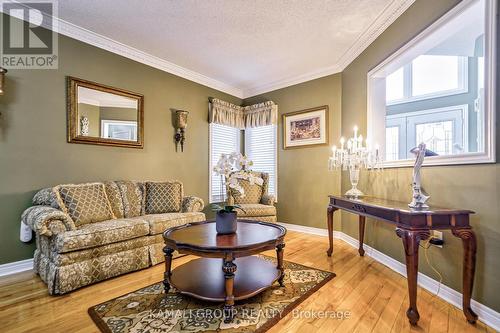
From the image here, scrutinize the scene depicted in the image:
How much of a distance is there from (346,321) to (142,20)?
3.54 metres

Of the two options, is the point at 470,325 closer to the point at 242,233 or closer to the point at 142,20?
the point at 242,233

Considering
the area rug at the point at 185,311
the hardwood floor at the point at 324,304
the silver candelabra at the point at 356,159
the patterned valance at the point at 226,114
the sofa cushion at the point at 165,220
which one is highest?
the patterned valance at the point at 226,114

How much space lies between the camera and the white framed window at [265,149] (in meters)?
4.64

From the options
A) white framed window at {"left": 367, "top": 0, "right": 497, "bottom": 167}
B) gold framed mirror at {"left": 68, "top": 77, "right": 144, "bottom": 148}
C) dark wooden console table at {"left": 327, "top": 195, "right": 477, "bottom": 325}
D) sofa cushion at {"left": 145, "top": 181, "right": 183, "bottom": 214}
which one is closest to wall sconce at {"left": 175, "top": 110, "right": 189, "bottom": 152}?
gold framed mirror at {"left": 68, "top": 77, "right": 144, "bottom": 148}

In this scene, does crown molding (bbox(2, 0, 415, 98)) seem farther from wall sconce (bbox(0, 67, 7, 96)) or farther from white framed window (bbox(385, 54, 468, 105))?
white framed window (bbox(385, 54, 468, 105))

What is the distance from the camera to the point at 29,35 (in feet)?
8.55

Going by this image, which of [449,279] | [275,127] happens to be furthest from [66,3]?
[449,279]

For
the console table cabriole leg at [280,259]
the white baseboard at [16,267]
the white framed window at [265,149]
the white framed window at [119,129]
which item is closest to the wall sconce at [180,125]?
the white framed window at [119,129]

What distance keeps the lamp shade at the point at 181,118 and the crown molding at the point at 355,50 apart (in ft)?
5.61

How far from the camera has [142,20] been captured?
2729mm

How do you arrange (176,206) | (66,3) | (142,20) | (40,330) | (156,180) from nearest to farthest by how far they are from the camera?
(40,330)
(66,3)
(142,20)
(176,206)
(156,180)

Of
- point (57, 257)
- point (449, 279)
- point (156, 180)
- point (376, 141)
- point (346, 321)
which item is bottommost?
point (346, 321)

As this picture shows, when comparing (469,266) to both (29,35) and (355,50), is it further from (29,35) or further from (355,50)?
A: (29,35)

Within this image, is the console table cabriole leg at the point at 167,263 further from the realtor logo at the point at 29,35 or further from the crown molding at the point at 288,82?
the crown molding at the point at 288,82
